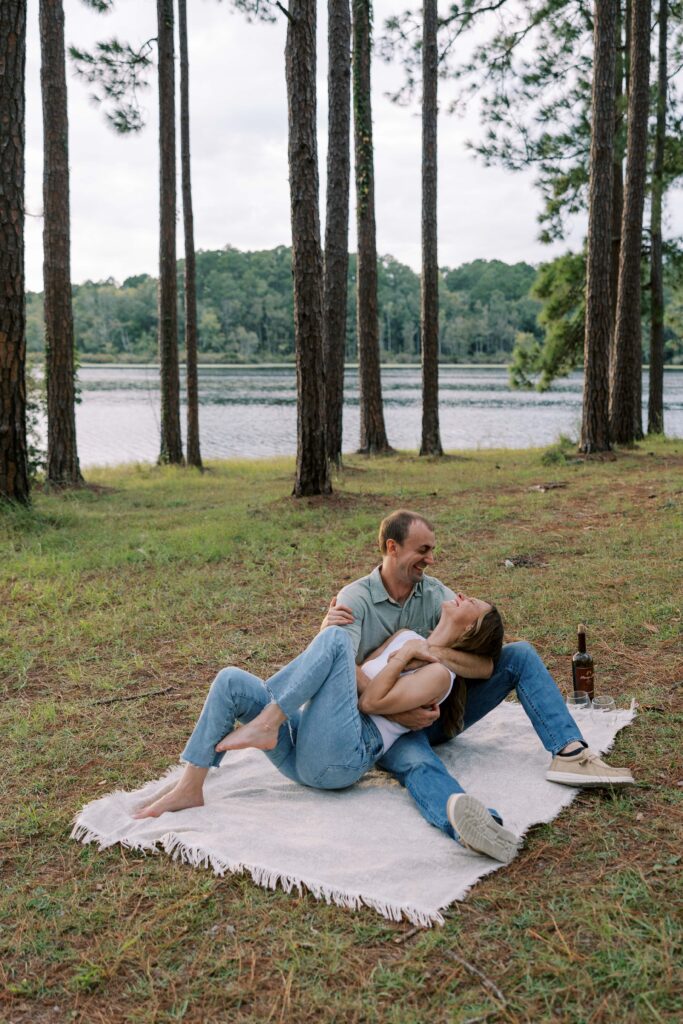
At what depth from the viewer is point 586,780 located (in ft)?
12.3

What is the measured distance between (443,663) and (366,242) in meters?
13.5

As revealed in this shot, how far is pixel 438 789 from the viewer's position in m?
3.58

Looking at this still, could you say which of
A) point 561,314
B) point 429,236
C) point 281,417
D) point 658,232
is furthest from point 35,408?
point 281,417

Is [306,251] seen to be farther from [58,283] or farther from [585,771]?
[585,771]

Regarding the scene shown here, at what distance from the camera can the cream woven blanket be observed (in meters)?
3.13

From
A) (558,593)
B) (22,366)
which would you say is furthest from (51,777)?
(22,366)

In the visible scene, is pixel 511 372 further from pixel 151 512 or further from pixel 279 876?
pixel 279 876

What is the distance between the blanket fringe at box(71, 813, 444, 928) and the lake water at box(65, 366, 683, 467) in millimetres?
13523

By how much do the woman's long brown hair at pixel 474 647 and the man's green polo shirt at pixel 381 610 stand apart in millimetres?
277

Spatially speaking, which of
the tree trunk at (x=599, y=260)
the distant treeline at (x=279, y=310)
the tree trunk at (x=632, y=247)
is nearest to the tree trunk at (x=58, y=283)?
the tree trunk at (x=599, y=260)

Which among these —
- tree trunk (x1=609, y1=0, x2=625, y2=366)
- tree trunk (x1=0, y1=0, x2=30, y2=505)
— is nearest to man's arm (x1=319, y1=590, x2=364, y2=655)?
tree trunk (x1=0, y1=0, x2=30, y2=505)

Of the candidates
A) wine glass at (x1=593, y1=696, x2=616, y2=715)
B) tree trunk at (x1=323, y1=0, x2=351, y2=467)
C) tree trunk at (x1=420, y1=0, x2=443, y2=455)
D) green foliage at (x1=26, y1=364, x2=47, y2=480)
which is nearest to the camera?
wine glass at (x1=593, y1=696, x2=616, y2=715)

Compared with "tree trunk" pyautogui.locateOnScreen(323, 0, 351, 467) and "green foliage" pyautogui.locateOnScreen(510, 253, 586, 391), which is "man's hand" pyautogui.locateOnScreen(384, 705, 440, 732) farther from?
"green foliage" pyautogui.locateOnScreen(510, 253, 586, 391)

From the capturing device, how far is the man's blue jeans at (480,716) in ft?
11.8
